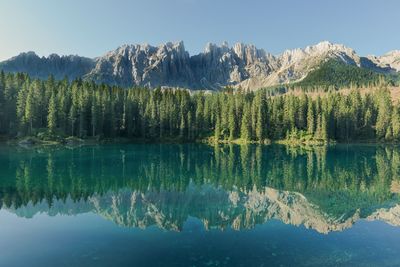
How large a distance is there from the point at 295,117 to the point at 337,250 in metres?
124

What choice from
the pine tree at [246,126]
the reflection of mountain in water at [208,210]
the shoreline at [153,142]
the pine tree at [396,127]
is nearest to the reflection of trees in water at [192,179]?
the reflection of mountain in water at [208,210]

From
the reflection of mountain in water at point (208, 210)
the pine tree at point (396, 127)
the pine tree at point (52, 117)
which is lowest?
the reflection of mountain in water at point (208, 210)

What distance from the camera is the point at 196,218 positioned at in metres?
28.8

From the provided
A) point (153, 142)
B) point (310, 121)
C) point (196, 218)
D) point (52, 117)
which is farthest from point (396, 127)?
point (52, 117)

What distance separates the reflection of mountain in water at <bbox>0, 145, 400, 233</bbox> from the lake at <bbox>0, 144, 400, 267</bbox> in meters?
0.14

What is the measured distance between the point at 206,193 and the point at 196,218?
11111 millimetres

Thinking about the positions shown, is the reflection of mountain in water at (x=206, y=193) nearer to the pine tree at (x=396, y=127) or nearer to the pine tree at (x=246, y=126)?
the pine tree at (x=246, y=126)

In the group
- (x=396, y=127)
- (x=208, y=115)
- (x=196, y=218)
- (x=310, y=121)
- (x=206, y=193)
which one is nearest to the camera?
(x=196, y=218)

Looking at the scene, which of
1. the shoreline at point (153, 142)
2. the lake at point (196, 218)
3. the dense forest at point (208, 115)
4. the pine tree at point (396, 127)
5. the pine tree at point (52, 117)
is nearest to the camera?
the lake at point (196, 218)

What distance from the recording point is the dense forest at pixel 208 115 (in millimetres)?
117438

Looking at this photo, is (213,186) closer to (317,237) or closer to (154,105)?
(317,237)

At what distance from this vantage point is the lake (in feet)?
65.7

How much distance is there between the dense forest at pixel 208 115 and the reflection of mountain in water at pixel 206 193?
5919cm

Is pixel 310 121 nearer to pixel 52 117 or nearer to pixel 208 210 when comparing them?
pixel 52 117
